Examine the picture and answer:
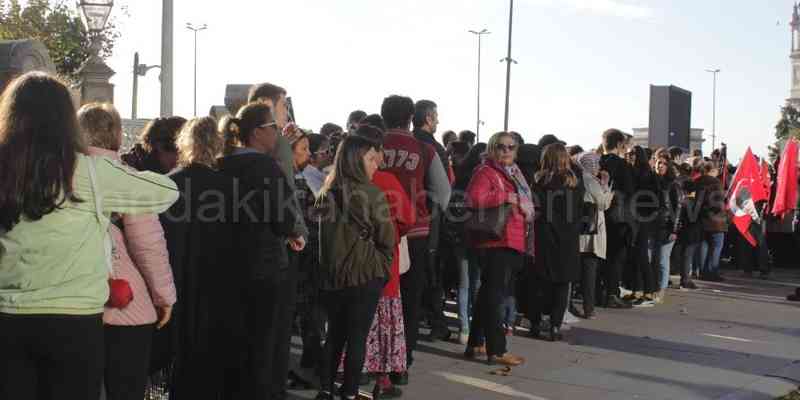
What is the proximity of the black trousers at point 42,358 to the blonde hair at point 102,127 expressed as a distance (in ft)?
4.07

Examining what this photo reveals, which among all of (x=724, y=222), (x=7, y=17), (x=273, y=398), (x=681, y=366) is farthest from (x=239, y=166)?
(x=7, y=17)

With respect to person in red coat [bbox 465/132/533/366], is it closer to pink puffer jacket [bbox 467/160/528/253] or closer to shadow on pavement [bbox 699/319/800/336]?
pink puffer jacket [bbox 467/160/528/253]

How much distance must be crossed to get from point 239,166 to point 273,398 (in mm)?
1401

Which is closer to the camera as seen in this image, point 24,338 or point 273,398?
Result: point 24,338

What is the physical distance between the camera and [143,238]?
482 cm

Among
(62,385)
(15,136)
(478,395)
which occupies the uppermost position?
Answer: (15,136)

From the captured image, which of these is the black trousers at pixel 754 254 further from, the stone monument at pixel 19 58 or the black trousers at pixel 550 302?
the stone monument at pixel 19 58

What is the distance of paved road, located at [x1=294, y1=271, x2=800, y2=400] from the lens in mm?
8266

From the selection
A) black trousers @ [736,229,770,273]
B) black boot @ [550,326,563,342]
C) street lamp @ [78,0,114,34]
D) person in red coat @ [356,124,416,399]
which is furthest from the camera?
black trousers @ [736,229,770,273]

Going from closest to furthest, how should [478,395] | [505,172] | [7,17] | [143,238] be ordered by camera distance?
[143,238] → [478,395] → [505,172] → [7,17]

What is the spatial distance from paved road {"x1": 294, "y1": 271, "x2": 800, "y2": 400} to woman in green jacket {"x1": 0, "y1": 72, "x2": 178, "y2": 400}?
3913 mm

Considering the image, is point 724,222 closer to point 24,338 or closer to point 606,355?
point 606,355

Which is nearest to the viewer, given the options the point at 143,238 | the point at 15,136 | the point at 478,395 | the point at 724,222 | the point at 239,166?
the point at 15,136

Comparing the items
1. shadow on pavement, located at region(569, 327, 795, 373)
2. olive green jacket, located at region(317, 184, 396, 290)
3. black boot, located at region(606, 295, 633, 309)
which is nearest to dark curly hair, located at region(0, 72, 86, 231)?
olive green jacket, located at region(317, 184, 396, 290)
